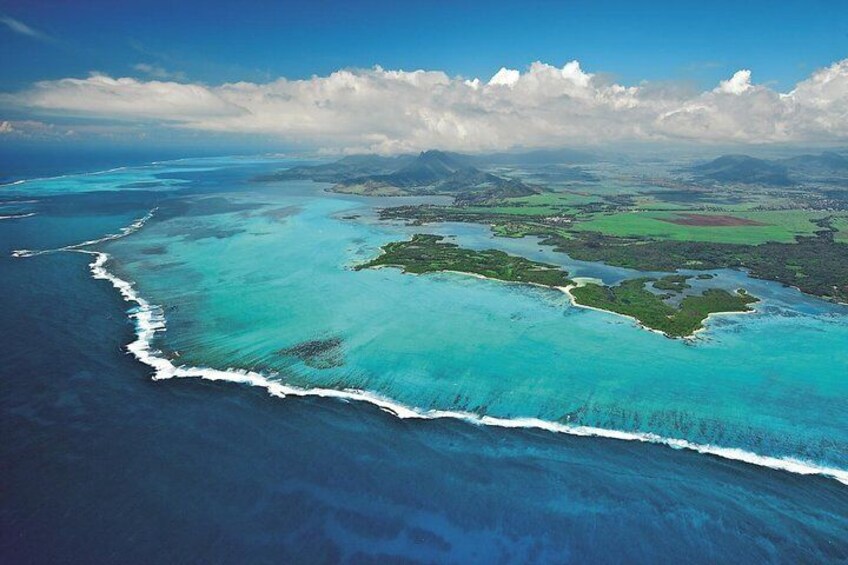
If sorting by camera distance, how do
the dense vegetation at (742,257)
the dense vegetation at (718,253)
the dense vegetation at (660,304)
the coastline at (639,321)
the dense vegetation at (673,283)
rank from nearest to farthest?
the coastline at (639,321)
the dense vegetation at (660,304)
the dense vegetation at (673,283)
the dense vegetation at (742,257)
the dense vegetation at (718,253)

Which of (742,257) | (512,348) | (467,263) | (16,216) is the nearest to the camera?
(512,348)

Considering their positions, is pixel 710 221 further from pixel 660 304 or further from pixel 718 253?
pixel 660 304

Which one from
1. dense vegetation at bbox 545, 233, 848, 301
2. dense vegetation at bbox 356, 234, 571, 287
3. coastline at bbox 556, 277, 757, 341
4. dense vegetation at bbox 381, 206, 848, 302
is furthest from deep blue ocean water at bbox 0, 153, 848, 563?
dense vegetation at bbox 545, 233, 848, 301

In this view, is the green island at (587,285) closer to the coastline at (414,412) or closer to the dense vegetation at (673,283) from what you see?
the dense vegetation at (673,283)

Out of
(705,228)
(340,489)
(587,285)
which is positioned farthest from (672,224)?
(340,489)

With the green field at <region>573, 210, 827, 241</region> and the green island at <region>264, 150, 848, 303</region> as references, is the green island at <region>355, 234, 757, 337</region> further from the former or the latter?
the green field at <region>573, 210, 827, 241</region>

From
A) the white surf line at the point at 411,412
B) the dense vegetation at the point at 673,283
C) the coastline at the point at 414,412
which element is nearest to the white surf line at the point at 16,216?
the coastline at the point at 414,412
